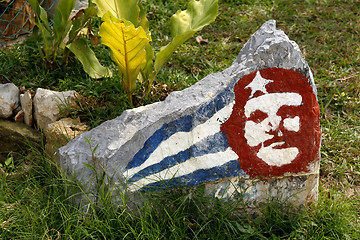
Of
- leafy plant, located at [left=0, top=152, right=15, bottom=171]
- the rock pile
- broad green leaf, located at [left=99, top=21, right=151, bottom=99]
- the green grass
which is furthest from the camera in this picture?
the rock pile

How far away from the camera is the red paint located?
222 centimetres

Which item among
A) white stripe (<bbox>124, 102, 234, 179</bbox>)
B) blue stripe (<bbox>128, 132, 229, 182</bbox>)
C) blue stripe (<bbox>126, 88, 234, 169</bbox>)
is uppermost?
blue stripe (<bbox>126, 88, 234, 169</bbox>)

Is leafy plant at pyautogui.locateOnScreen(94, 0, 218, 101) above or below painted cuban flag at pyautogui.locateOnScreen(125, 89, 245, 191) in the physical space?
above

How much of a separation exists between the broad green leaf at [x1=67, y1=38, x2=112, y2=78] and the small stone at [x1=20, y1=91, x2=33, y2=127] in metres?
0.44

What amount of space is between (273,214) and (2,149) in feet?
6.17

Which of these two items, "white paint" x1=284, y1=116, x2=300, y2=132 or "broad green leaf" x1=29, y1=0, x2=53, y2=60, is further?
"broad green leaf" x1=29, y1=0, x2=53, y2=60

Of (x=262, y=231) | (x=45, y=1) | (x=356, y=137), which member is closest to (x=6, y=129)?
(x=45, y=1)

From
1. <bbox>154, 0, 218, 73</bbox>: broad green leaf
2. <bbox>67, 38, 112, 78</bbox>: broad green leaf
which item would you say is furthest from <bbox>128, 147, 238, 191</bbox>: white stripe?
<bbox>67, 38, 112, 78</bbox>: broad green leaf

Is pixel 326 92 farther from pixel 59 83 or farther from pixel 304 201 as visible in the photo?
pixel 59 83

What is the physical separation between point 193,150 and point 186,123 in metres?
0.15

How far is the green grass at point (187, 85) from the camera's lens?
216cm

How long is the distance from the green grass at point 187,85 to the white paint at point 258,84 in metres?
0.62

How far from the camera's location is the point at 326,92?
3406 millimetres

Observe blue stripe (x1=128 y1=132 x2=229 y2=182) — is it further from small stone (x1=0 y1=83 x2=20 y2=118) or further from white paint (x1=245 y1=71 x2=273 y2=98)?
small stone (x1=0 y1=83 x2=20 y2=118)
